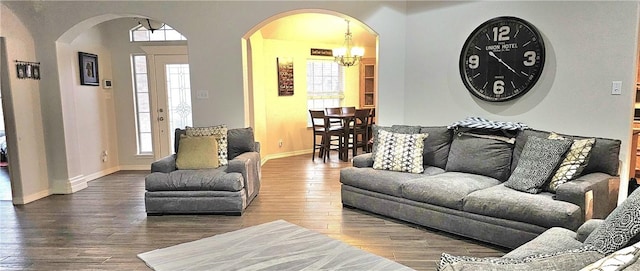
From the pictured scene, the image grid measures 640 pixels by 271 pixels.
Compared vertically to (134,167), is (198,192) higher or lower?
higher

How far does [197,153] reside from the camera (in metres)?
4.29

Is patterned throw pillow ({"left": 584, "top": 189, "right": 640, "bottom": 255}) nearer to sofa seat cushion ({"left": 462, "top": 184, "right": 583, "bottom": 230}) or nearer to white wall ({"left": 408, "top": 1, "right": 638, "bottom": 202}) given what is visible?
sofa seat cushion ({"left": 462, "top": 184, "right": 583, "bottom": 230})

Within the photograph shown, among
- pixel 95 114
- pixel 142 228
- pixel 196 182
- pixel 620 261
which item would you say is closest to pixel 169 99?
pixel 95 114

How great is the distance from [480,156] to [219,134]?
2.74 meters

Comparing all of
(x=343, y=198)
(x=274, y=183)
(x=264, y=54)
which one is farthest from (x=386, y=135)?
(x=264, y=54)

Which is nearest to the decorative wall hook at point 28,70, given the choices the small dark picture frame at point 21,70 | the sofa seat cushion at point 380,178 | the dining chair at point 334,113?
the small dark picture frame at point 21,70

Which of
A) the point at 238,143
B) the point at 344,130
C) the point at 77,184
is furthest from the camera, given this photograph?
the point at 344,130

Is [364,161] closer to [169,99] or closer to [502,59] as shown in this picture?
[502,59]

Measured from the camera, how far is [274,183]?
5.36m

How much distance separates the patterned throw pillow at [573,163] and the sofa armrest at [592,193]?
75mm

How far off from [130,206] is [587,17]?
4.85 meters

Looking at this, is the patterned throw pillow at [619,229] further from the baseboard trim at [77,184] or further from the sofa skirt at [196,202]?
the baseboard trim at [77,184]

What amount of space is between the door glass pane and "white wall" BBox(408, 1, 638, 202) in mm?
3486

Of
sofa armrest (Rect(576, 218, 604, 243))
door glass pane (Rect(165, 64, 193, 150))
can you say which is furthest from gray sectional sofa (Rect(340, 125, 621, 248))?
door glass pane (Rect(165, 64, 193, 150))
